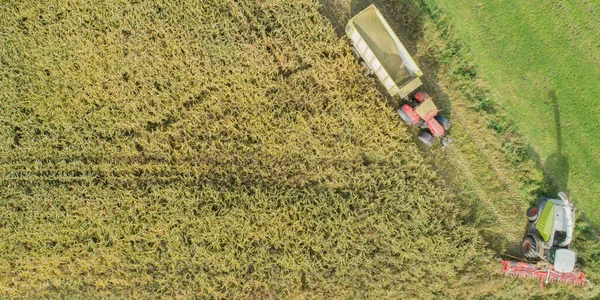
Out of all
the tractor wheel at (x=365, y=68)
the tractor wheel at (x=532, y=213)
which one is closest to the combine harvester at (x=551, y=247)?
the tractor wheel at (x=532, y=213)

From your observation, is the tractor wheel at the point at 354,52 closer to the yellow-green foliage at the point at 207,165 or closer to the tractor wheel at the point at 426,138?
the yellow-green foliage at the point at 207,165

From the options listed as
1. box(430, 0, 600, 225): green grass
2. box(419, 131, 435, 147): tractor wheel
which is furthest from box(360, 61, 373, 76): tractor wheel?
box(430, 0, 600, 225): green grass

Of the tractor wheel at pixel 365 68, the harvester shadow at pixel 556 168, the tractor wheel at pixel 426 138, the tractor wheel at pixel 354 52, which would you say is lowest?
the harvester shadow at pixel 556 168

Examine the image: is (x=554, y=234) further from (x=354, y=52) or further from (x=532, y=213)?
(x=354, y=52)

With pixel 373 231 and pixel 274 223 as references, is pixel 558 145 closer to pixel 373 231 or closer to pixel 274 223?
pixel 373 231

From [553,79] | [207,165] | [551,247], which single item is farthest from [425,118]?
[207,165]

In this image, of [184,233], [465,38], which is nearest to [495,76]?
[465,38]

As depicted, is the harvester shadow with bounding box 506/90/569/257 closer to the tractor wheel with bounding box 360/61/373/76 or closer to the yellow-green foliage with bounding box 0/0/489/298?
the yellow-green foliage with bounding box 0/0/489/298
